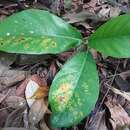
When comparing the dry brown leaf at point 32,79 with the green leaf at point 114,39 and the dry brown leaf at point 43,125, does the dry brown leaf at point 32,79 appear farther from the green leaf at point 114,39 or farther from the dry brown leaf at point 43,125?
the green leaf at point 114,39

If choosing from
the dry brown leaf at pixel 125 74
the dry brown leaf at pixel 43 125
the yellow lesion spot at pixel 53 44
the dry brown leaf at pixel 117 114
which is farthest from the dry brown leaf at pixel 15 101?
the dry brown leaf at pixel 125 74

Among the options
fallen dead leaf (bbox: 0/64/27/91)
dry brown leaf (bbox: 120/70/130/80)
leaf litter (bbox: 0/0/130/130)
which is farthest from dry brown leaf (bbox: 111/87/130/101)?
fallen dead leaf (bbox: 0/64/27/91)

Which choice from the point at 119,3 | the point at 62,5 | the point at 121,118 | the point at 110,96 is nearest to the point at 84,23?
the point at 62,5

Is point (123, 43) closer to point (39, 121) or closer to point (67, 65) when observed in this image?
point (67, 65)

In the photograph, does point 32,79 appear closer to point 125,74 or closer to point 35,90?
point 35,90

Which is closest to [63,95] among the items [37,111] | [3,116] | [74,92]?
[74,92]

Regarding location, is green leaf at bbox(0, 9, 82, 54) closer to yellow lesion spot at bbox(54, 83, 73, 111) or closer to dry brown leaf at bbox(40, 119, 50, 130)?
Result: yellow lesion spot at bbox(54, 83, 73, 111)

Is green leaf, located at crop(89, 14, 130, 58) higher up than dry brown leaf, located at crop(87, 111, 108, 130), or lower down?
higher up
